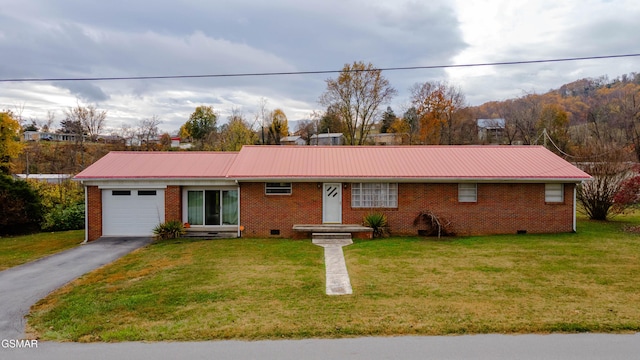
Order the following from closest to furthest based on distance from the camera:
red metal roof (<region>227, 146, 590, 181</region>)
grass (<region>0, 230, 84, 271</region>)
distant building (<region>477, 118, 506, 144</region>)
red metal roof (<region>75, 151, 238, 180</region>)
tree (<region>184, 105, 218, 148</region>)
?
grass (<region>0, 230, 84, 271</region>) < red metal roof (<region>227, 146, 590, 181</region>) < red metal roof (<region>75, 151, 238, 180</region>) < distant building (<region>477, 118, 506, 144</region>) < tree (<region>184, 105, 218, 148</region>)

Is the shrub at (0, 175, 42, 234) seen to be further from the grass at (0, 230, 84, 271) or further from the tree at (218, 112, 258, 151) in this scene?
the tree at (218, 112, 258, 151)

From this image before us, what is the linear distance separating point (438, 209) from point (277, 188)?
6718 millimetres

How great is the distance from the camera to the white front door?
1719 cm

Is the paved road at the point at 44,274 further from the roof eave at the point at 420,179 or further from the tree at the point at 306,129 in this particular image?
the tree at the point at 306,129

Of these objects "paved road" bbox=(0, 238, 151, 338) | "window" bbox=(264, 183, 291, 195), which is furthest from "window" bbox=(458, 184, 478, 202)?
"paved road" bbox=(0, 238, 151, 338)

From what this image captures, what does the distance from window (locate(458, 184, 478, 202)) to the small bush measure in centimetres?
1174

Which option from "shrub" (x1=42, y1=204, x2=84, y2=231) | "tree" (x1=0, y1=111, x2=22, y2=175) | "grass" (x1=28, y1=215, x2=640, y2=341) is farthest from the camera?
"tree" (x1=0, y1=111, x2=22, y2=175)

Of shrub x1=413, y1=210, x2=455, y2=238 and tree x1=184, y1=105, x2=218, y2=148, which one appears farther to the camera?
tree x1=184, y1=105, x2=218, y2=148

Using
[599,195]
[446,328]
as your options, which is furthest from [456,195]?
[446,328]

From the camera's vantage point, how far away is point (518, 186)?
17.0 metres

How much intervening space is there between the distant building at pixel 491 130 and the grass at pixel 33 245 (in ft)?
141

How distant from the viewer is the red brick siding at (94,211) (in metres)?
17.6

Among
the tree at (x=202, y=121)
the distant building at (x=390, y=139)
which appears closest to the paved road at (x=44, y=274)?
the distant building at (x=390, y=139)

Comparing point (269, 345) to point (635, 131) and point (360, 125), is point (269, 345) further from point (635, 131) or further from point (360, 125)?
point (635, 131)
